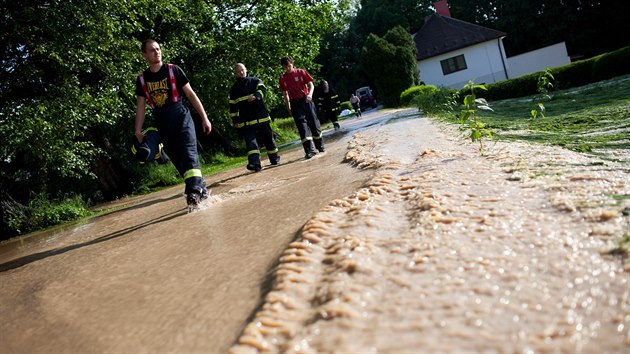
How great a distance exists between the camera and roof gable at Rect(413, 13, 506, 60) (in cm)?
4488

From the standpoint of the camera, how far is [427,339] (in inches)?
58.9

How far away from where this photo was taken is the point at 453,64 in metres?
46.2

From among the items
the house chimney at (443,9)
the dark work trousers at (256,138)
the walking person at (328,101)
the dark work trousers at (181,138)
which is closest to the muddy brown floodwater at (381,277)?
the dark work trousers at (181,138)

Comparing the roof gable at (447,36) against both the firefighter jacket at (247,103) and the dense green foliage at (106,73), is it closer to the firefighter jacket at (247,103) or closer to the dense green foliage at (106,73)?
the dense green foliage at (106,73)

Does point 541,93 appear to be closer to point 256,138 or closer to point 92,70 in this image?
point 256,138

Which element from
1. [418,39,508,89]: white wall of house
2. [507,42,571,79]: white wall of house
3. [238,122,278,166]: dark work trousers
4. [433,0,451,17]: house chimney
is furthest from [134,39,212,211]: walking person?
[433,0,451,17]: house chimney

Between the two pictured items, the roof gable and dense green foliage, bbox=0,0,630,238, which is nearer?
dense green foliage, bbox=0,0,630,238

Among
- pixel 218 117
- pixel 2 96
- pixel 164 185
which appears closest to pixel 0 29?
pixel 2 96

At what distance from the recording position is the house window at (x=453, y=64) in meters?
45.8

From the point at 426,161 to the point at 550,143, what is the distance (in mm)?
1508

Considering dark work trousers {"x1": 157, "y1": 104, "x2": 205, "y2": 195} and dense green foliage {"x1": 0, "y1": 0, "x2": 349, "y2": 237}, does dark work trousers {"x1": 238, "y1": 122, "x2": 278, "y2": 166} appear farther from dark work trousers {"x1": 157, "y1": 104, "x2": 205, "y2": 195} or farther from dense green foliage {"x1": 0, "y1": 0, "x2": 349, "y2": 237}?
dense green foliage {"x1": 0, "y1": 0, "x2": 349, "y2": 237}

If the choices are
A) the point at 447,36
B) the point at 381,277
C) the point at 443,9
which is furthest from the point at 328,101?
the point at 443,9

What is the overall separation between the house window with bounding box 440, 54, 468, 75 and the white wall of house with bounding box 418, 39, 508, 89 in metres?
0.25

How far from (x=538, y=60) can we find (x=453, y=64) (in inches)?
275
